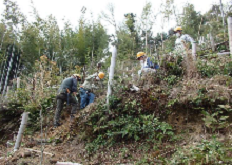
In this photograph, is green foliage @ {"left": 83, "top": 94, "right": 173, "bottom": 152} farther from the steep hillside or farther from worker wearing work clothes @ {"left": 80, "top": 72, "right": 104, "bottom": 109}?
worker wearing work clothes @ {"left": 80, "top": 72, "right": 104, "bottom": 109}

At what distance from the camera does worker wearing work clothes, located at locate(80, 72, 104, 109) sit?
680 centimetres

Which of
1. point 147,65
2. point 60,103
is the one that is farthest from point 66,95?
point 147,65

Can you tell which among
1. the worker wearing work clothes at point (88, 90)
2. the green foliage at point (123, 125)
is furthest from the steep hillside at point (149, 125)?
the worker wearing work clothes at point (88, 90)

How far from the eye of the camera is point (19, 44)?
41.6 feet

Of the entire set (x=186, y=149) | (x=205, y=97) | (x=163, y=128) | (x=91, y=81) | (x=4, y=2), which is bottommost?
(x=186, y=149)

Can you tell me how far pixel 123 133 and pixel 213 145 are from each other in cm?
187

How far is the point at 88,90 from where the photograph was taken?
6949 millimetres

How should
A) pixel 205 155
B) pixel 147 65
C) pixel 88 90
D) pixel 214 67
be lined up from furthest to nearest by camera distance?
1. pixel 88 90
2. pixel 147 65
3. pixel 214 67
4. pixel 205 155

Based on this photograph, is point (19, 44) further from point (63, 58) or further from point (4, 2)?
point (63, 58)

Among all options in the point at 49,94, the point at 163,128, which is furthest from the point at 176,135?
the point at 49,94

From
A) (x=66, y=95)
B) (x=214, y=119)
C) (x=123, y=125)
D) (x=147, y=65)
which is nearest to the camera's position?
(x=214, y=119)

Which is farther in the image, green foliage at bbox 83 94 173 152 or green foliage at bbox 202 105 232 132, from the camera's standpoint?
green foliage at bbox 83 94 173 152

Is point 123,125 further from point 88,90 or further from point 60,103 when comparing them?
point 88,90

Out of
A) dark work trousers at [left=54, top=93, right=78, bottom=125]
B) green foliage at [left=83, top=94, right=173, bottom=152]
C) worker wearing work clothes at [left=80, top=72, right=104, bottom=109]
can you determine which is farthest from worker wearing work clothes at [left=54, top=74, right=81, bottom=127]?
green foliage at [left=83, top=94, right=173, bottom=152]
